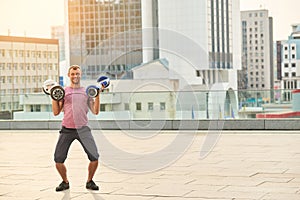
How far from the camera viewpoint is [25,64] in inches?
4921

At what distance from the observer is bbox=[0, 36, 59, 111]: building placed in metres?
121

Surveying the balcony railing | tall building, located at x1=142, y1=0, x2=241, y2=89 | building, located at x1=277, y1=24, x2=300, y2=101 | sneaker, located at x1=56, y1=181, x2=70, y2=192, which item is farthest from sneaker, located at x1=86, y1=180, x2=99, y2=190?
building, located at x1=277, y1=24, x2=300, y2=101

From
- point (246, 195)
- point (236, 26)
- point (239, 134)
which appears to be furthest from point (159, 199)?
point (236, 26)

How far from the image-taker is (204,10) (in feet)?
388

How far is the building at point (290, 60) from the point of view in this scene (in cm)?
16700

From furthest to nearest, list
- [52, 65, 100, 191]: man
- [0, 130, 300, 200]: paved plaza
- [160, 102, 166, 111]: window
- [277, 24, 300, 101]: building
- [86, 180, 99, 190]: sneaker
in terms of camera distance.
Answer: [277, 24, 300, 101]: building, [160, 102, 166, 111]: window, [86, 180, 99, 190]: sneaker, [52, 65, 100, 191]: man, [0, 130, 300, 200]: paved plaza

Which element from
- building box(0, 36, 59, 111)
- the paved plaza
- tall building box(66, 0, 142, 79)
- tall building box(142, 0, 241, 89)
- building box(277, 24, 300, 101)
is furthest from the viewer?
building box(277, 24, 300, 101)

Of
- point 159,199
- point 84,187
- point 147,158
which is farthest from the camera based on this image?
point 147,158

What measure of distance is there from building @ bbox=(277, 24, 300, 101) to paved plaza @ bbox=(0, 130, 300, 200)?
145m

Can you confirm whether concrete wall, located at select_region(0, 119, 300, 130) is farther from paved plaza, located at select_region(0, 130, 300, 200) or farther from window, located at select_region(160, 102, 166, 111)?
paved plaza, located at select_region(0, 130, 300, 200)

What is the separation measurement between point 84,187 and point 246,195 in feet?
7.78

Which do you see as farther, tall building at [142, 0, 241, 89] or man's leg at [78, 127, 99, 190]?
tall building at [142, 0, 241, 89]

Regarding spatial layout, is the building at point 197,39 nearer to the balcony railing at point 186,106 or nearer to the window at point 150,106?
the balcony railing at point 186,106

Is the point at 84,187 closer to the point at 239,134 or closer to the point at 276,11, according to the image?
the point at 239,134
